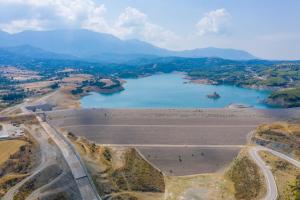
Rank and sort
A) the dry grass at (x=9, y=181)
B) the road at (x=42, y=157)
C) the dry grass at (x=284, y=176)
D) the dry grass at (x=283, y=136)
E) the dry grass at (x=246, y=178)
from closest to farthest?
the road at (x=42, y=157) → the dry grass at (x=9, y=181) → the dry grass at (x=284, y=176) → the dry grass at (x=246, y=178) → the dry grass at (x=283, y=136)

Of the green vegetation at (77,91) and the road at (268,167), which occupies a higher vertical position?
the green vegetation at (77,91)

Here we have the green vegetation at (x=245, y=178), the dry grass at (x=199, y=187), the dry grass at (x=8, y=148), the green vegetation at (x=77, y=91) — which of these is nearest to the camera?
the green vegetation at (x=245, y=178)

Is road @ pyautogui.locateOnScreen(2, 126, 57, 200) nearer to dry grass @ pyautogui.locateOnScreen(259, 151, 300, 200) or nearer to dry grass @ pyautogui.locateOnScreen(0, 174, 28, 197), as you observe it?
dry grass @ pyautogui.locateOnScreen(0, 174, 28, 197)

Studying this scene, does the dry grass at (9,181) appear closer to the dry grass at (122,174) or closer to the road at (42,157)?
the road at (42,157)

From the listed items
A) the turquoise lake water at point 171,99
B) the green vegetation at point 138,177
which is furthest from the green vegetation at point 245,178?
the turquoise lake water at point 171,99

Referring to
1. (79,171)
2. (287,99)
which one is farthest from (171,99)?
(79,171)

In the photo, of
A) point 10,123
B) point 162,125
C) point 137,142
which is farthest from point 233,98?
point 10,123

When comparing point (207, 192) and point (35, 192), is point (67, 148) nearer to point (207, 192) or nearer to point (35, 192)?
point (35, 192)
